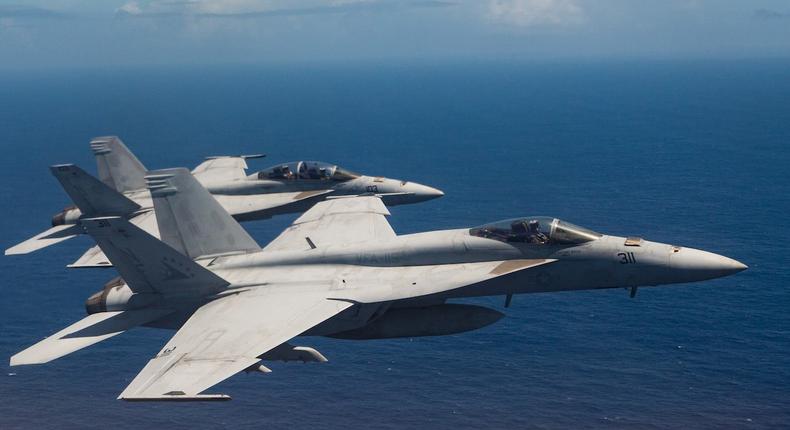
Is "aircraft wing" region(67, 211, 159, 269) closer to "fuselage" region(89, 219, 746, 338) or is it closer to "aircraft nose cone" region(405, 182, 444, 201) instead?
"fuselage" region(89, 219, 746, 338)

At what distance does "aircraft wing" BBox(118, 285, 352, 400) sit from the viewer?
29875 mm

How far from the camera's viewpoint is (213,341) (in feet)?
110

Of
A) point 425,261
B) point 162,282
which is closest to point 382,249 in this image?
point 425,261

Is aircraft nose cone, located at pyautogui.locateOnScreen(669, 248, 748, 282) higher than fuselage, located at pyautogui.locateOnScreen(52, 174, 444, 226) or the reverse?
the reverse

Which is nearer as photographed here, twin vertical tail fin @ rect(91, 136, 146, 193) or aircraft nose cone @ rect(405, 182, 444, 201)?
aircraft nose cone @ rect(405, 182, 444, 201)

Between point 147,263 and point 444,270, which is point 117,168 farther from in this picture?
point 444,270

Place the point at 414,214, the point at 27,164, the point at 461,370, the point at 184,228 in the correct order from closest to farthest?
the point at 184,228 → the point at 461,370 → the point at 414,214 → the point at 27,164

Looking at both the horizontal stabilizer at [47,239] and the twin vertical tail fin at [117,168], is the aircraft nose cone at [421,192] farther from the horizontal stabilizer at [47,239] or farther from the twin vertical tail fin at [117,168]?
the horizontal stabilizer at [47,239]

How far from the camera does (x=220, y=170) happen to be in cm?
6881

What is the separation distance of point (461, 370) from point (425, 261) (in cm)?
3154

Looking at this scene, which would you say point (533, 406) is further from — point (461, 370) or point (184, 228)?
point (184, 228)

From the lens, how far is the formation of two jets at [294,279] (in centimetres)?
3356

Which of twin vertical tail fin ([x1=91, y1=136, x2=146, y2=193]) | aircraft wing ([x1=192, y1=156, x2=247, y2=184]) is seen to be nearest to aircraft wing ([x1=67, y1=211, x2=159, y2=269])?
twin vertical tail fin ([x1=91, y1=136, x2=146, y2=193])

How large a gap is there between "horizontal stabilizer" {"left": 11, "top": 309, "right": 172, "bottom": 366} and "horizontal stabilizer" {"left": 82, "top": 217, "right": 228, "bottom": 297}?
125cm
